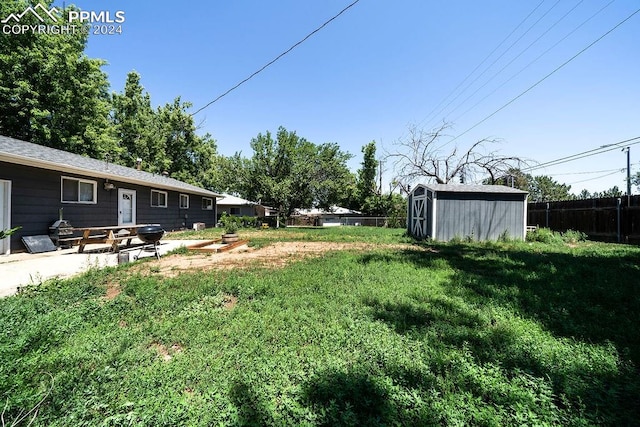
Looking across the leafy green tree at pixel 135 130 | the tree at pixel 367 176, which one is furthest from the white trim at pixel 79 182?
the tree at pixel 367 176

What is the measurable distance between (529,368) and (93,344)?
3760 millimetres

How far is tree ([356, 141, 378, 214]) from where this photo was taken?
3275 centimetres

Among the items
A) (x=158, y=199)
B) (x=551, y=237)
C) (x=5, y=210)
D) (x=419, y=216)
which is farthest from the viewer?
(x=158, y=199)

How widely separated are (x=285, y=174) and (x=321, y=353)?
2022cm

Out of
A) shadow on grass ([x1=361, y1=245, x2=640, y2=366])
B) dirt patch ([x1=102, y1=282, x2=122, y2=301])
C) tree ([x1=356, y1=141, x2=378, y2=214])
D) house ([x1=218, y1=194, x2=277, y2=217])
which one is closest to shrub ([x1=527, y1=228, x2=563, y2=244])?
shadow on grass ([x1=361, y1=245, x2=640, y2=366])

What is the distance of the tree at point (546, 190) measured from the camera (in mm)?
52156

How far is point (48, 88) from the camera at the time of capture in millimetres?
15008

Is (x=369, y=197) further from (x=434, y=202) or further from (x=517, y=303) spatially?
(x=517, y=303)

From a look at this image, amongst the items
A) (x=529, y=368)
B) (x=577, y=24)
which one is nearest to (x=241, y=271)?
(x=529, y=368)

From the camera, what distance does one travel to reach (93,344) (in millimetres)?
2420

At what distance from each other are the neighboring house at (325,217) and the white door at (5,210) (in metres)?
20.8

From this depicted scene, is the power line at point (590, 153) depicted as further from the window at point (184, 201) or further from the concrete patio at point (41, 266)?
the window at point (184, 201)

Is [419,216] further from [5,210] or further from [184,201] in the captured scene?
[5,210]

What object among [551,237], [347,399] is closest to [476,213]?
[551,237]
